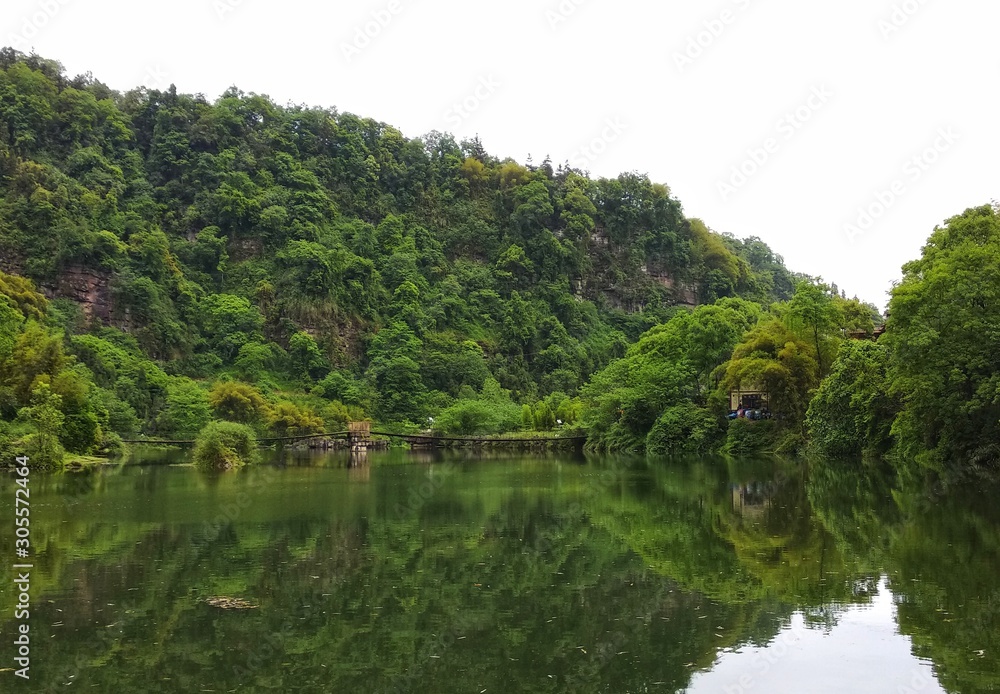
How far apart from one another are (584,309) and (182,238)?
174 ft

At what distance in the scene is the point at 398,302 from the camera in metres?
106

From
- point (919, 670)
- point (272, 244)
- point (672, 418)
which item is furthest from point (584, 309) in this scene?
point (919, 670)

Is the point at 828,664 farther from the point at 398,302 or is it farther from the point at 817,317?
the point at 398,302

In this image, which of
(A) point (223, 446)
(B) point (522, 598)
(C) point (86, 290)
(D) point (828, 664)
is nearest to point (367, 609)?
(B) point (522, 598)

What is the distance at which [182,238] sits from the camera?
106688 millimetres

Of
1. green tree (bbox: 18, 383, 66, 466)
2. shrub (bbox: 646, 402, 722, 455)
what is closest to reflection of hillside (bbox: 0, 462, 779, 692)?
green tree (bbox: 18, 383, 66, 466)

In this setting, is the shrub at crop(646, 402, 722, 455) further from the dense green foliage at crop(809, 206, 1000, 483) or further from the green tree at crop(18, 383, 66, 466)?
the green tree at crop(18, 383, 66, 466)

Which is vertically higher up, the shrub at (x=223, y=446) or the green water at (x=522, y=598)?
the shrub at (x=223, y=446)

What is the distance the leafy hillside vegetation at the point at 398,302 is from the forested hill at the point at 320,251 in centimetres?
36

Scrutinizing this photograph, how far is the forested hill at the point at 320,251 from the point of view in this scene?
9000 centimetres

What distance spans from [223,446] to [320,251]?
63663 mm

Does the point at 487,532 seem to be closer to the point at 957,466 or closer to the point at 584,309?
the point at 957,466

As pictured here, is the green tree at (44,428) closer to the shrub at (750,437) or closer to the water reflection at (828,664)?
the shrub at (750,437)

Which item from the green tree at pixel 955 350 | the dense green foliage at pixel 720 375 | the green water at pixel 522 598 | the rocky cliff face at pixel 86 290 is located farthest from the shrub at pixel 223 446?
the rocky cliff face at pixel 86 290
